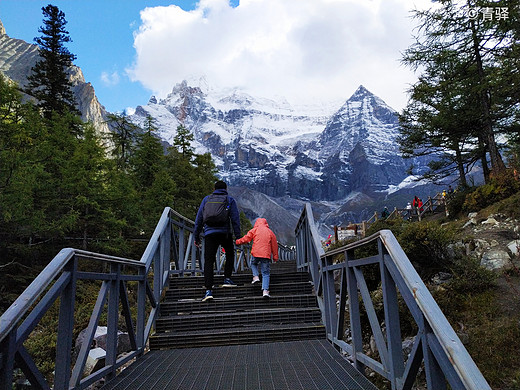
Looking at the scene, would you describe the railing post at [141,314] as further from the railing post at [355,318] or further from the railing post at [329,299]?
the railing post at [355,318]

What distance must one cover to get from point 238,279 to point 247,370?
3.06 meters

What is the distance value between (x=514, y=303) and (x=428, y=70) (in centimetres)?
1244

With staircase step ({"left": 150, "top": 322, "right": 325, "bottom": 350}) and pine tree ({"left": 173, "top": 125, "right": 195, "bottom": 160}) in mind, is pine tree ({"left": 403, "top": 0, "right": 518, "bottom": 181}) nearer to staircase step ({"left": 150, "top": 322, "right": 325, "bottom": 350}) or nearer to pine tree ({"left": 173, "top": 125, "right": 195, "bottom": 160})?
staircase step ({"left": 150, "top": 322, "right": 325, "bottom": 350})

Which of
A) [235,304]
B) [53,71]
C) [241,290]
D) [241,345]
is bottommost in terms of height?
[241,345]

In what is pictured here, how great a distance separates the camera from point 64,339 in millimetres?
2463

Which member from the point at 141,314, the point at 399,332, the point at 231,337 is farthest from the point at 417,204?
the point at 399,332

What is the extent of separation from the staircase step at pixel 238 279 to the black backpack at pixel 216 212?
1115mm

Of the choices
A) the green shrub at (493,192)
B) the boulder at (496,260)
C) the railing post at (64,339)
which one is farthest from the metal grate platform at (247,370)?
the green shrub at (493,192)

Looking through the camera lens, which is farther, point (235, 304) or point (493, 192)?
point (493, 192)

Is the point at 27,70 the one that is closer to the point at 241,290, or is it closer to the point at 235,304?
the point at 241,290

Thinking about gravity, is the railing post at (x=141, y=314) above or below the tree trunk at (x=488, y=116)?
below

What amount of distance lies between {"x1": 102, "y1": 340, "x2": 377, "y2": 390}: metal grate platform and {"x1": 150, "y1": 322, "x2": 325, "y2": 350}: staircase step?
0.16 meters

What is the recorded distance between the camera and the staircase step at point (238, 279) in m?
6.11

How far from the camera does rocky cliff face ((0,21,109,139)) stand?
96.9 m
